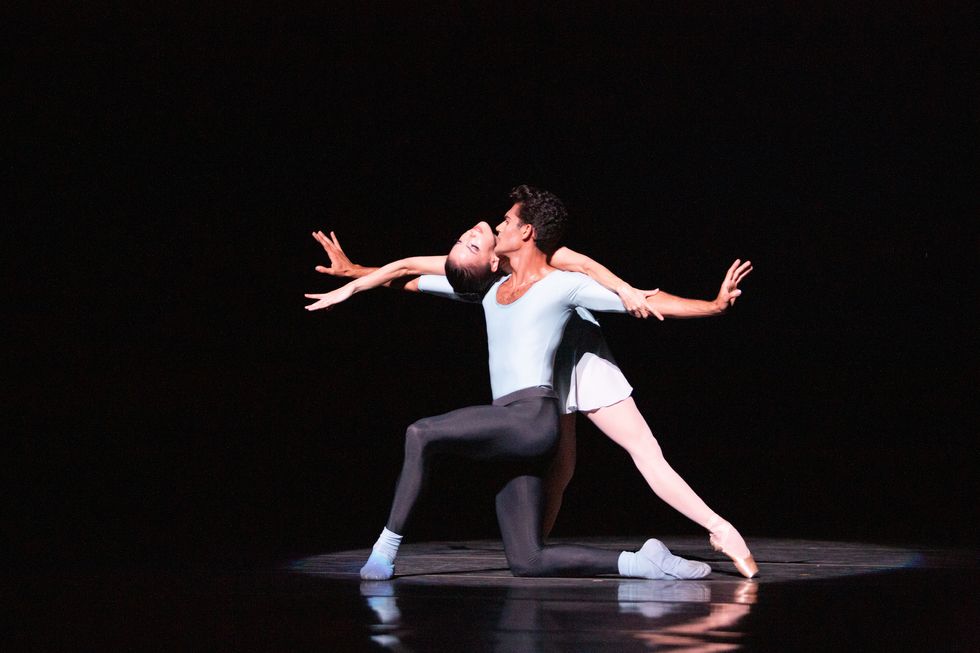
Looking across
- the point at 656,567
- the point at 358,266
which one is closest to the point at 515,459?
the point at 656,567

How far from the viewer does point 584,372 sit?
403 cm

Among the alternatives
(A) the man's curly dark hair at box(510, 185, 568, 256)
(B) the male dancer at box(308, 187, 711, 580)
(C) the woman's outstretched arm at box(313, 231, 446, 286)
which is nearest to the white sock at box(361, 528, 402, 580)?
(B) the male dancer at box(308, 187, 711, 580)

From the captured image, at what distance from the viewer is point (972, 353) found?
287 inches

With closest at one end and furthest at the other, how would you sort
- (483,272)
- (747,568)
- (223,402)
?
1. (747,568)
2. (483,272)
3. (223,402)

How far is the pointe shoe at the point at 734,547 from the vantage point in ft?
12.1

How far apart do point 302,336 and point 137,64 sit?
1.83m

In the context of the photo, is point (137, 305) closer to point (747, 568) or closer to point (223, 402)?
point (223, 402)

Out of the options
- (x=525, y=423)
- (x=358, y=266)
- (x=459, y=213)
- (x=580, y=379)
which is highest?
(x=459, y=213)

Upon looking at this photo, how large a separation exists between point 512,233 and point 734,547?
117 cm

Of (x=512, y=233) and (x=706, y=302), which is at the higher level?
(x=512, y=233)

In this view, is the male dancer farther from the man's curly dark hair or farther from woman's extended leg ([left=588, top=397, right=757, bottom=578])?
woman's extended leg ([left=588, top=397, right=757, bottom=578])

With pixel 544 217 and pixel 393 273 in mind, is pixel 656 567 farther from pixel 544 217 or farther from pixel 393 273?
pixel 393 273

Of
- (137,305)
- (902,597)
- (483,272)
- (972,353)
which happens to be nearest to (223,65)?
(137,305)

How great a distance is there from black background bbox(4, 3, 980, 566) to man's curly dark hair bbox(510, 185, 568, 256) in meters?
2.93
